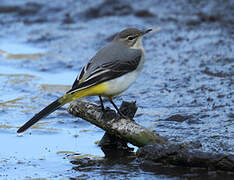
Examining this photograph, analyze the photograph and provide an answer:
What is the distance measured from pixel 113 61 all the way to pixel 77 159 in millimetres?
1433

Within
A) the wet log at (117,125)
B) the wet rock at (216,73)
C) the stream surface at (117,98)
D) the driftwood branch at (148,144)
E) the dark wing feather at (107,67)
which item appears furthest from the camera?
the wet rock at (216,73)

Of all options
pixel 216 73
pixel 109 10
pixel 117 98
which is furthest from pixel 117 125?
pixel 109 10

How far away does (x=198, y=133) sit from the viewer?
803 cm

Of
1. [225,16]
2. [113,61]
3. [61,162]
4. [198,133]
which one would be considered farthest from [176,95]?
[225,16]

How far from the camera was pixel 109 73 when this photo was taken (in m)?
7.29

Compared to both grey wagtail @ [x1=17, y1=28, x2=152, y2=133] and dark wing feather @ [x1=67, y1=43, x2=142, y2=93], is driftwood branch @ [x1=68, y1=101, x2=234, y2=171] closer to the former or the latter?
grey wagtail @ [x1=17, y1=28, x2=152, y2=133]

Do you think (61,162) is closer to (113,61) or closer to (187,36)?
(113,61)

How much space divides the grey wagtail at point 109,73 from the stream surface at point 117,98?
82 cm

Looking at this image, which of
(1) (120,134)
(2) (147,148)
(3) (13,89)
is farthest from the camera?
(3) (13,89)

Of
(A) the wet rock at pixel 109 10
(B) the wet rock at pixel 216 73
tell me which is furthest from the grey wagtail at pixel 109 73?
(A) the wet rock at pixel 109 10

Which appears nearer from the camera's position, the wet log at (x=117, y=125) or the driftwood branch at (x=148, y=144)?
the driftwood branch at (x=148, y=144)

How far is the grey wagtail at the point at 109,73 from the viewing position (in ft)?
23.1

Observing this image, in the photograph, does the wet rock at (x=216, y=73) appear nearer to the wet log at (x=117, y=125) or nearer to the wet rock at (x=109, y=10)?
the wet log at (x=117, y=125)

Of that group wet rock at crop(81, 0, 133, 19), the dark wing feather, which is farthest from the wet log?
wet rock at crop(81, 0, 133, 19)
